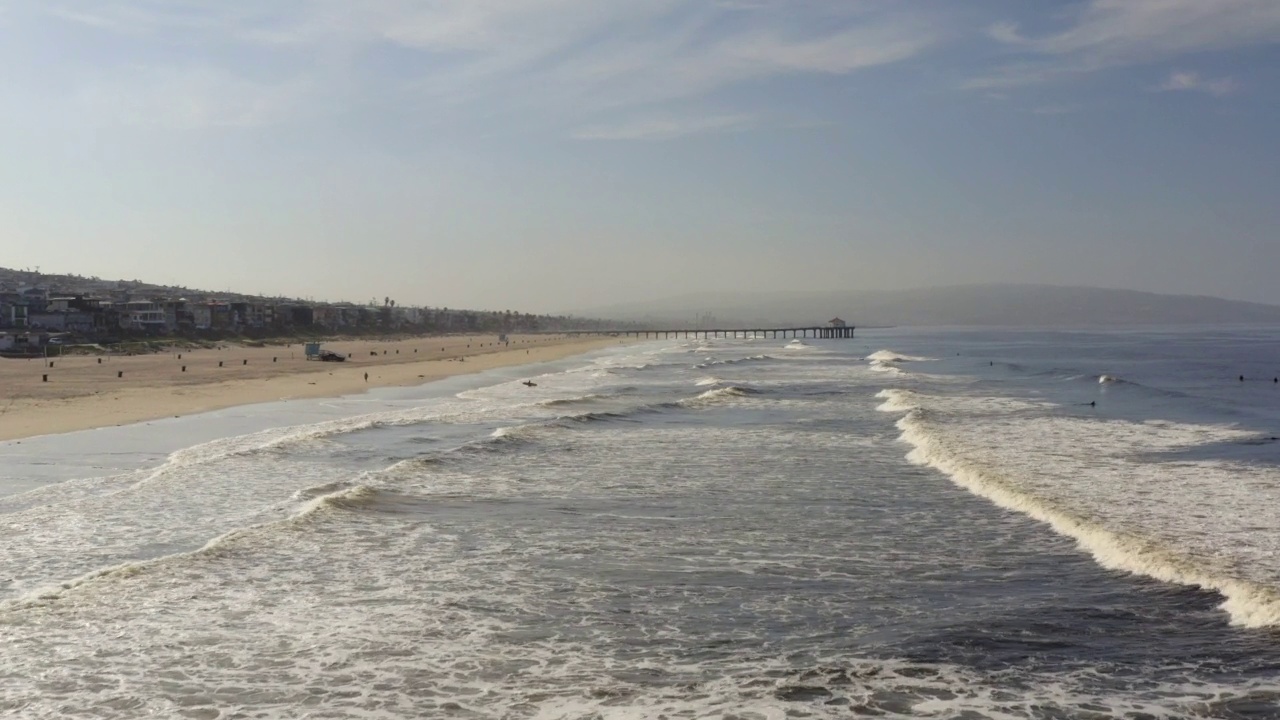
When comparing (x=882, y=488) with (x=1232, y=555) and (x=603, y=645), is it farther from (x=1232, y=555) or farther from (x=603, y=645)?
(x=603, y=645)

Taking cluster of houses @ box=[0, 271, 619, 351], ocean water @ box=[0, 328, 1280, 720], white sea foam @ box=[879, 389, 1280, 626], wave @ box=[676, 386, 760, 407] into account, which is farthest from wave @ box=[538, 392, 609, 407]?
cluster of houses @ box=[0, 271, 619, 351]

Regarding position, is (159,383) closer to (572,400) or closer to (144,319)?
(572,400)

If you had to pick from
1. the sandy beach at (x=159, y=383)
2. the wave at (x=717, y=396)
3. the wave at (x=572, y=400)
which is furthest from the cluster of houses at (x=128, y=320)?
the wave at (x=717, y=396)

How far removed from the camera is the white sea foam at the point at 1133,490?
40.2 feet

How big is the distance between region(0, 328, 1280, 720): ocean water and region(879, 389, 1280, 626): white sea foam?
0.09 metres

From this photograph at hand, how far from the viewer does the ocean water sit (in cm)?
835

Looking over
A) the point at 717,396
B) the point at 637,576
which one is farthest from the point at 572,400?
the point at 637,576

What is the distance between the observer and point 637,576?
12.1 metres

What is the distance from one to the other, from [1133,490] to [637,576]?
34.4 ft

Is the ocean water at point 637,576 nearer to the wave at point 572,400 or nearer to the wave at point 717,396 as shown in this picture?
the wave at point 572,400

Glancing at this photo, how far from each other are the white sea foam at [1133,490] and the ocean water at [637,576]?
0.28 feet

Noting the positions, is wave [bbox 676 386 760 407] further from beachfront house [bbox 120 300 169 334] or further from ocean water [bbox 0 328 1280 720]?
beachfront house [bbox 120 300 169 334]

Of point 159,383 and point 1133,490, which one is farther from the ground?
point 159,383

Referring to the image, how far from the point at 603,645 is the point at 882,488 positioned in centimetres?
1031
